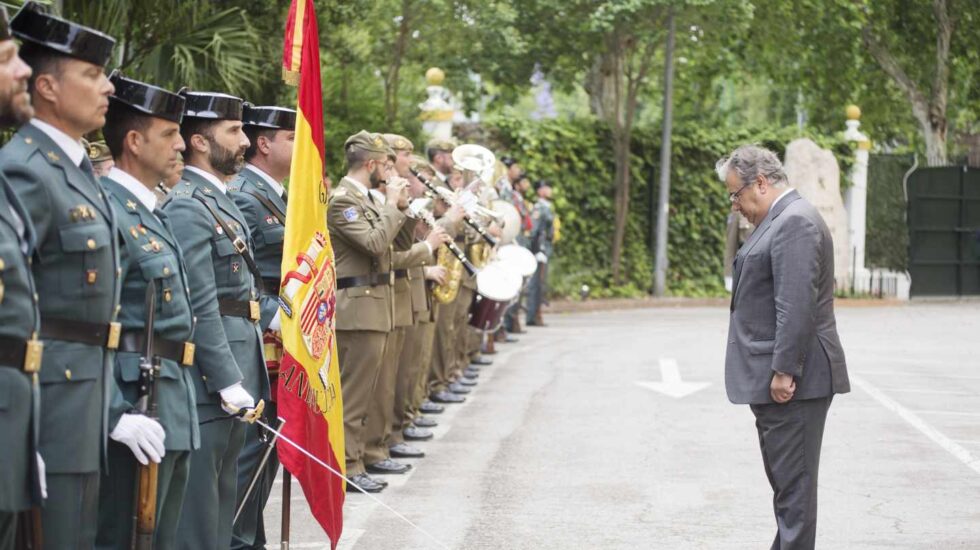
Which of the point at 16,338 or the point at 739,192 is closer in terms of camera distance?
the point at 16,338

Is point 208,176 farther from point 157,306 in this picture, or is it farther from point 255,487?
point 255,487

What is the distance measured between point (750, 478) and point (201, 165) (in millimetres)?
4655

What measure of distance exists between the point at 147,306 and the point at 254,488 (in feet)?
6.93

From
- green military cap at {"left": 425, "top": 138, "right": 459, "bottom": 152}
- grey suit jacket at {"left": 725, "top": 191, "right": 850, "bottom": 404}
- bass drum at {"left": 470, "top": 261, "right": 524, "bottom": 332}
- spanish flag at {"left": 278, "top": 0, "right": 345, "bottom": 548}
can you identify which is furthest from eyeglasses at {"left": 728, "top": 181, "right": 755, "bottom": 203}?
bass drum at {"left": 470, "top": 261, "right": 524, "bottom": 332}

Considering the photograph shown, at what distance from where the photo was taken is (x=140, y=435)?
4543 mm

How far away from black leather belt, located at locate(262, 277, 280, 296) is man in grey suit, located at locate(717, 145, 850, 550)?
85.7 inches

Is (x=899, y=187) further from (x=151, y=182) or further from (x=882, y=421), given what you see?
(x=151, y=182)

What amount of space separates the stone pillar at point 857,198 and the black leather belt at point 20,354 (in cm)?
2634

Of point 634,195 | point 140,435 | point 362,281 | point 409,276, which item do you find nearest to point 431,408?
point 409,276

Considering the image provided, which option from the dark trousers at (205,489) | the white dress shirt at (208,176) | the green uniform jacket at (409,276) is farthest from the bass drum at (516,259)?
the dark trousers at (205,489)

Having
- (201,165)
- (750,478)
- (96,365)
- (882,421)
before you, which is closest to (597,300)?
(882,421)

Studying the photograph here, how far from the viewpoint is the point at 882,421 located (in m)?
Answer: 11.6

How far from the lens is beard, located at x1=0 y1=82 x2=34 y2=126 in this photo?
12.0ft

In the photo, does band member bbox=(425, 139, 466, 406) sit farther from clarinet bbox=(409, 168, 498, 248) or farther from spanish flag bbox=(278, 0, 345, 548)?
spanish flag bbox=(278, 0, 345, 548)
